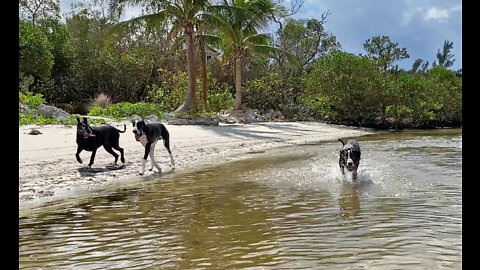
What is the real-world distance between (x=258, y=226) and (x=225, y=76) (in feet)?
91.6

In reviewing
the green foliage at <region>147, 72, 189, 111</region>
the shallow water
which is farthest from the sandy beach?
the green foliage at <region>147, 72, 189, 111</region>

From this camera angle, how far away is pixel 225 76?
31.9 m

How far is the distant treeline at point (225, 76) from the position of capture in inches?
946

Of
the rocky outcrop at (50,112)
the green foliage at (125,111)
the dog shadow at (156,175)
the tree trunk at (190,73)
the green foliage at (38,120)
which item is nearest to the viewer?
the dog shadow at (156,175)

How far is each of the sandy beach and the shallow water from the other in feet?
2.95

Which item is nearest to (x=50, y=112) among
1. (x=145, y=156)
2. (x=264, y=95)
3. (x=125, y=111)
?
(x=125, y=111)

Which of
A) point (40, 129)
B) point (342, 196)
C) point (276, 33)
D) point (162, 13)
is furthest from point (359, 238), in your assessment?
point (276, 33)

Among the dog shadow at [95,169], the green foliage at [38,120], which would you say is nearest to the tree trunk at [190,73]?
the green foliage at [38,120]

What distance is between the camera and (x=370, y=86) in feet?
96.1

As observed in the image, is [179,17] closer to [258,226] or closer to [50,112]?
[50,112]

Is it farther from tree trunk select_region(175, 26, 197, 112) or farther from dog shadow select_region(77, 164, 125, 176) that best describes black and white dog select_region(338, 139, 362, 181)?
tree trunk select_region(175, 26, 197, 112)

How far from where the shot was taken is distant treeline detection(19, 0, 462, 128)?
24.0 meters

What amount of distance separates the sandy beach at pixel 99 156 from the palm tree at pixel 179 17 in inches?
160

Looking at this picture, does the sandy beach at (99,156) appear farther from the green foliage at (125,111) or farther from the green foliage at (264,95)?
the green foliage at (264,95)
